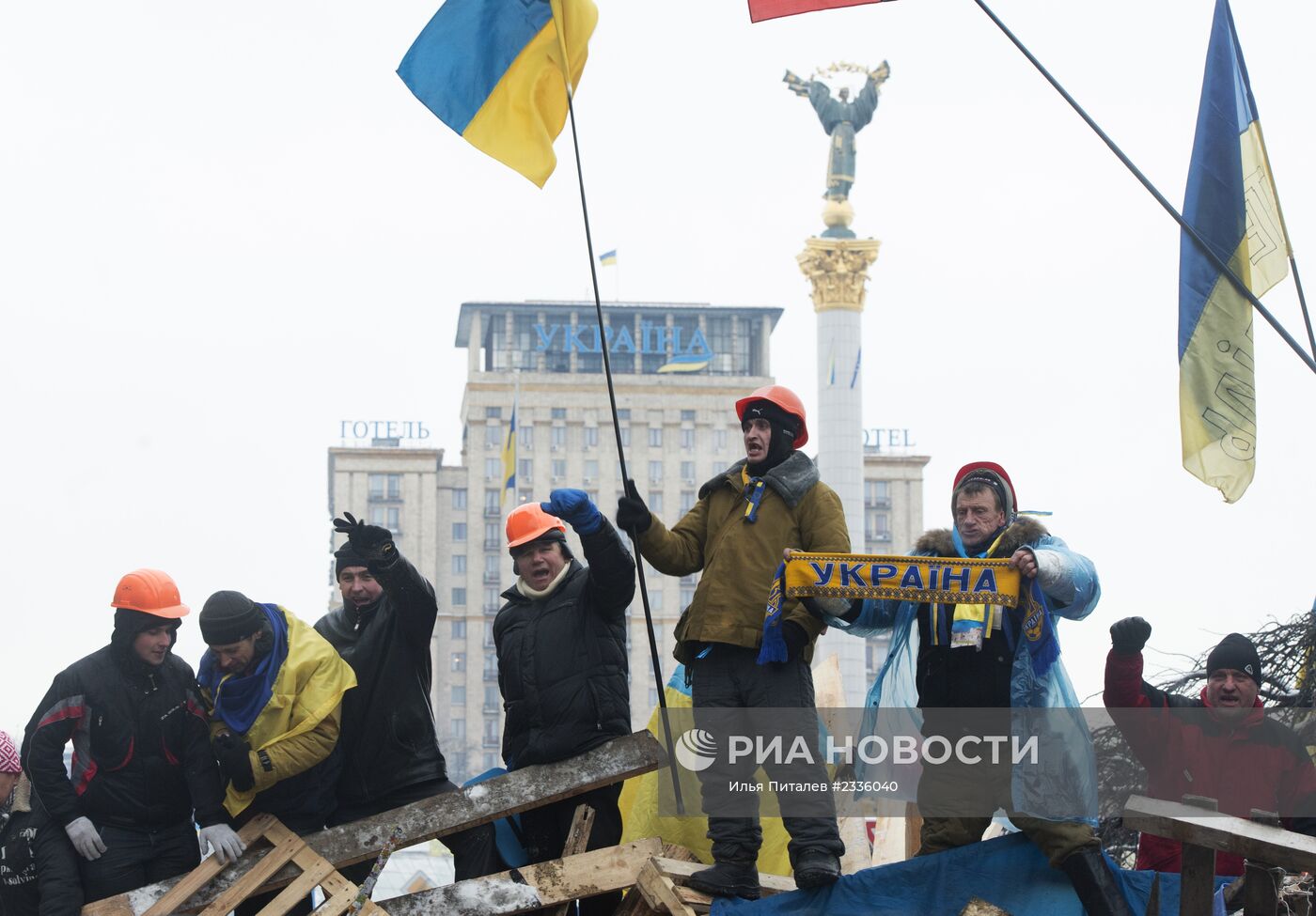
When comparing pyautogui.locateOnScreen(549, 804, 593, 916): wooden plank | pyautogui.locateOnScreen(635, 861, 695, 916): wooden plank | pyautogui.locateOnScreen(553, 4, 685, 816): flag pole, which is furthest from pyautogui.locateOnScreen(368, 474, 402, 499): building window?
pyautogui.locateOnScreen(635, 861, 695, 916): wooden plank

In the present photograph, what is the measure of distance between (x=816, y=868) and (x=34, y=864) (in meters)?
3.20

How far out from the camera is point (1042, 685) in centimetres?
704

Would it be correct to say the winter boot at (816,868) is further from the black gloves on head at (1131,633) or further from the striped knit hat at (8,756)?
the striped knit hat at (8,756)

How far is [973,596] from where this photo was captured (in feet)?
23.2

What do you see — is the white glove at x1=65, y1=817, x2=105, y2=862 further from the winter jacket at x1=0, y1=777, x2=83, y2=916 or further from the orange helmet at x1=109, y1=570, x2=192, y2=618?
the orange helmet at x1=109, y1=570, x2=192, y2=618

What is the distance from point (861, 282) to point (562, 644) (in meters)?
52.7

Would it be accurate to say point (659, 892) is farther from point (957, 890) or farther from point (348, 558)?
point (348, 558)

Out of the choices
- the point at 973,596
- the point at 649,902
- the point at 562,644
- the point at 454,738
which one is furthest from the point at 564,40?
the point at 454,738

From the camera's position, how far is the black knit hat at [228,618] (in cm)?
775

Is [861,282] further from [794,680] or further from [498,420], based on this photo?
[498,420]

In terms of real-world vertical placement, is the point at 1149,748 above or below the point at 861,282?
below

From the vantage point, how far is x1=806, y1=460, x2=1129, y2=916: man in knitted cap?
273 inches

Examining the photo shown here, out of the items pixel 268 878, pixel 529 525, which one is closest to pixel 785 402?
pixel 529 525

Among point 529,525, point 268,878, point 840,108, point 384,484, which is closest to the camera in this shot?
point 268,878
